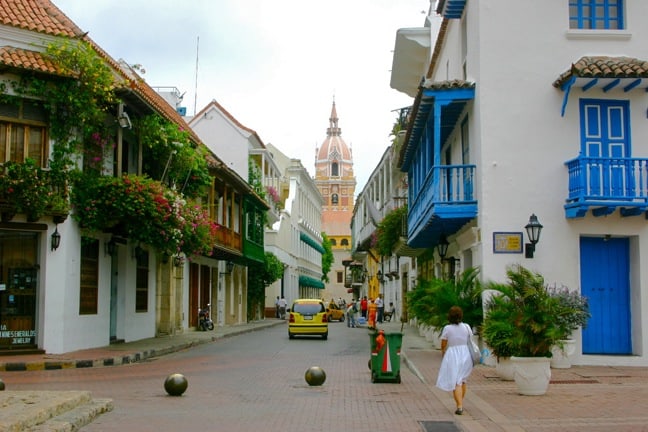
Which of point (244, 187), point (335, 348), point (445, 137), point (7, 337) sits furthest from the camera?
point (244, 187)

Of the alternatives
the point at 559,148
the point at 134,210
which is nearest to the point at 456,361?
the point at 559,148

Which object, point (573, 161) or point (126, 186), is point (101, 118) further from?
point (573, 161)

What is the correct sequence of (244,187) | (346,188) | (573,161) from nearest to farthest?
(573,161), (244,187), (346,188)

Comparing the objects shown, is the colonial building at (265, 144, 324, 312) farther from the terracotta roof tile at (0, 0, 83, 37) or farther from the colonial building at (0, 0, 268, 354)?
the terracotta roof tile at (0, 0, 83, 37)

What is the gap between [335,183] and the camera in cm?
15338

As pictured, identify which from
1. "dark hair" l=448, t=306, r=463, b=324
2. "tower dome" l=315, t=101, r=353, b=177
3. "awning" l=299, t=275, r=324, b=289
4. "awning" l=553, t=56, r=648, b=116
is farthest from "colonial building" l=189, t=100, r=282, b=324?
"tower dome" l=315, t=101, r=353, b=177

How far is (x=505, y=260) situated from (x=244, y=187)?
71.8ft

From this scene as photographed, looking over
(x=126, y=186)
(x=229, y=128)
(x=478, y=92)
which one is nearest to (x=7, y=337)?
(x=126, y=186)

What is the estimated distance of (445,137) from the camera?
23.3m

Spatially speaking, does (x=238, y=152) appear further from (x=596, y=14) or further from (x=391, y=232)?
(x=596, y=14)

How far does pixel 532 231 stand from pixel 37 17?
13.0 metres

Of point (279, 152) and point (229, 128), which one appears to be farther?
point (279, 152)

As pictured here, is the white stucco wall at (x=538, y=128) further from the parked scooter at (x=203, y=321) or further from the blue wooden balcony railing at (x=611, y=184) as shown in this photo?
the parked scooter at (x=203, y=321)

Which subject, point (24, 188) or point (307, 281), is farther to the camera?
point (307, 281)
